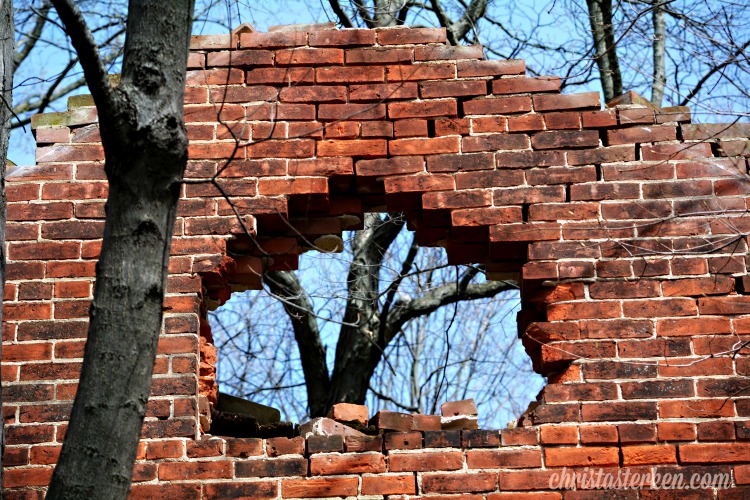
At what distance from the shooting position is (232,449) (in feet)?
14.7

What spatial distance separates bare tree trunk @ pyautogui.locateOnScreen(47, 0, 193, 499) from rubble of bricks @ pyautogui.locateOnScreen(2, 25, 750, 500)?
1.00 metres

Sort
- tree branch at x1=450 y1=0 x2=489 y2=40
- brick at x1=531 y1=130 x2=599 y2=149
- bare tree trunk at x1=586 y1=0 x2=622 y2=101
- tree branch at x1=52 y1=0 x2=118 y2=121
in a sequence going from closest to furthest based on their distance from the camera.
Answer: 1. tree branch at x1=52 y1=0 x2=118 y2=121
2. brick at x1=531 y1=130 x2=599 y2=149
3. bare tree trunk at x1=586 y1=0 x2=622 y2=101
4. tree branch at x1=450 y1=0 x2=489 y2=40

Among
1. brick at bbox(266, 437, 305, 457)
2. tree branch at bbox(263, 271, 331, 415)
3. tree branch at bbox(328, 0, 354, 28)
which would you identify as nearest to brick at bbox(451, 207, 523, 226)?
brick at bbox(266, 437, 305, 457)

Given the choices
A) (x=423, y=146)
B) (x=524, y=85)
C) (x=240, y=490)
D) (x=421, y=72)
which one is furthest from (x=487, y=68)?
(x=240, y=490)

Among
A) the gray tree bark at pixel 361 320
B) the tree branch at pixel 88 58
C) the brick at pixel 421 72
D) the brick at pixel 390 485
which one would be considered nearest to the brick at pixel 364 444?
the brick at pixel 390 485

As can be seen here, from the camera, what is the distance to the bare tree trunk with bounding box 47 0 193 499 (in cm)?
294

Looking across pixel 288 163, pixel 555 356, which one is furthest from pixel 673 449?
pixel 288 163

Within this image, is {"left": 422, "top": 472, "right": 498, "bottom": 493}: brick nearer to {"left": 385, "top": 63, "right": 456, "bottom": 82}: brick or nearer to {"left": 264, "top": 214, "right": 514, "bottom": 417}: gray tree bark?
{"left": 385, "top": 63, "right": 456, "bottom": 82}: brick

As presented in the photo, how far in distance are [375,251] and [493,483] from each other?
528 cm

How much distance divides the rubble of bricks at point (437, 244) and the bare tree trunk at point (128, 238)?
3.30 ft

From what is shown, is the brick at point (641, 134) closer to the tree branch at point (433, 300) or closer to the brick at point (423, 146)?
the brick at point (423, 146)

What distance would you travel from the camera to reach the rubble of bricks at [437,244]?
4.42 meters

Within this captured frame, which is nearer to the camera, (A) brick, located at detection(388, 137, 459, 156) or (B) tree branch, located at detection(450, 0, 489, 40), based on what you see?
(A) brick, located at detection(388, 137, 459, 156)

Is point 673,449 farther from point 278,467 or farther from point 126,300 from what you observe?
point 126,300
